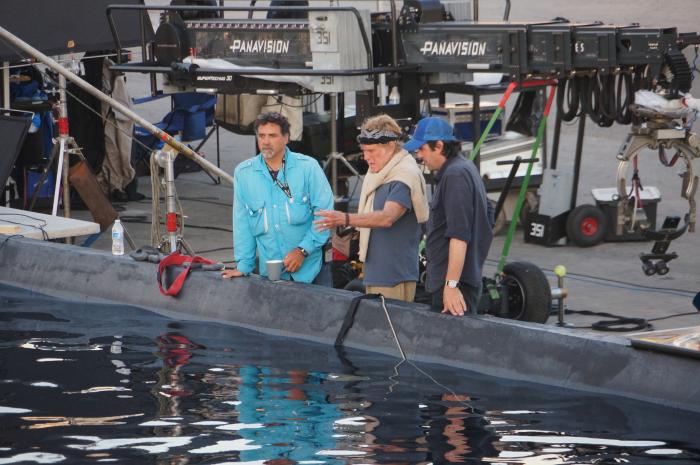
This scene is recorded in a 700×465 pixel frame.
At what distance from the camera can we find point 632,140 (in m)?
11.8

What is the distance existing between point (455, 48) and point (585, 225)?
2.32m

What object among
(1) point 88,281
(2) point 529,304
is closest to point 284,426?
(2) point 529,304

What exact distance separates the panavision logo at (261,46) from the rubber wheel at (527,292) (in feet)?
12.5

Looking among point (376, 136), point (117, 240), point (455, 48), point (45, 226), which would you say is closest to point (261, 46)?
→ point (455, 48)

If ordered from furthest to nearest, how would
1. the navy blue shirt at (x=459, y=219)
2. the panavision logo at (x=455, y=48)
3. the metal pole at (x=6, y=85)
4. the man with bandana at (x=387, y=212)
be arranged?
1. the metal pole at (x=6, y=85)
2. the panavision logo at (x=455, y=48)
3. the man with bandana at (x=387, y=212)
4. the navy blue shirt at (x=459, y=219)

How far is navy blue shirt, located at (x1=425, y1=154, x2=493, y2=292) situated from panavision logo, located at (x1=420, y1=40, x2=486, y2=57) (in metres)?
4.17

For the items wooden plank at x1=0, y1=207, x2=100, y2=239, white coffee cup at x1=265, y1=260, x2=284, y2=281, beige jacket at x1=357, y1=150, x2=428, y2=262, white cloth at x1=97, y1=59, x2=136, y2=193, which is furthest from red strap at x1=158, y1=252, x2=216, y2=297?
white cloth at x1=97, y1=59, x2=136, y2=193

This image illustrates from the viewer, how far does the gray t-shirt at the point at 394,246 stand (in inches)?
351

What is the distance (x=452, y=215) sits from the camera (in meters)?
8.31

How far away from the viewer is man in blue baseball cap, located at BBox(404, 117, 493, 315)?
8305mm

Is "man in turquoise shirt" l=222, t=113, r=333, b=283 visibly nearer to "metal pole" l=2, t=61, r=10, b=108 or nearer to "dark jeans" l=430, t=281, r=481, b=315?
"dark jeans" l=430, t=281, r=481, b=315

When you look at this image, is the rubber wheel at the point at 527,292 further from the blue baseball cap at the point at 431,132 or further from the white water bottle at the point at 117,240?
the white water bottle at the point at 117,240

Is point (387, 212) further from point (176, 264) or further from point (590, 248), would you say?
point (590, 248)

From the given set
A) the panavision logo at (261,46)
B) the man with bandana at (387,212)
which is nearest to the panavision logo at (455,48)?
the panavision logo at (261,46)
